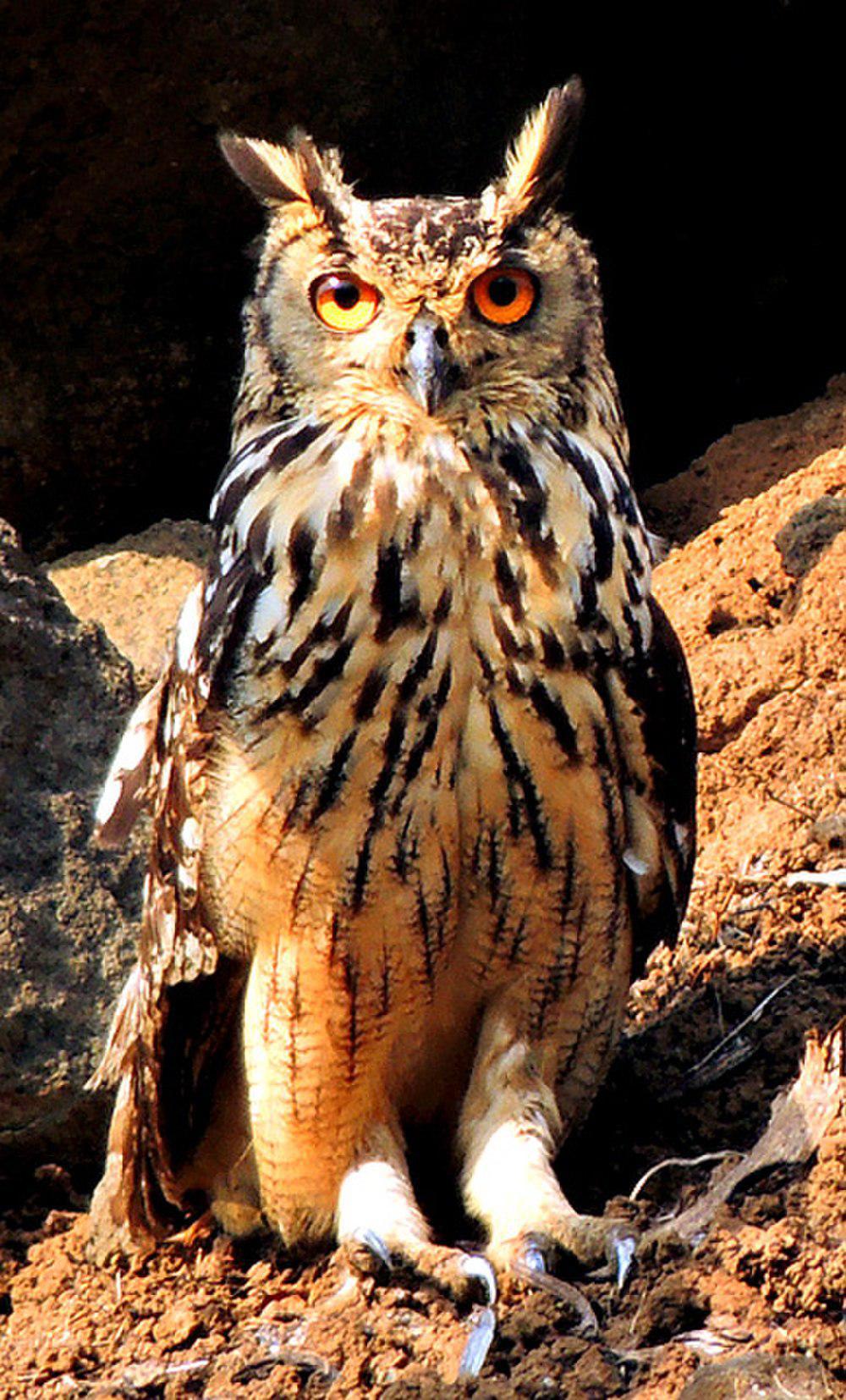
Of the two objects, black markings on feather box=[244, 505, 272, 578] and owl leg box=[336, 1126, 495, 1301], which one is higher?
black markings on feather box=[244, 505, 272, 578]

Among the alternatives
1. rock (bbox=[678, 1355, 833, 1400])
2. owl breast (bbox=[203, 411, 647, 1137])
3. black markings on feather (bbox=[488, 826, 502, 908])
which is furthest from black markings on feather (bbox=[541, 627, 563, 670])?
rock (bbox=[678, 1355, 833, 1400])

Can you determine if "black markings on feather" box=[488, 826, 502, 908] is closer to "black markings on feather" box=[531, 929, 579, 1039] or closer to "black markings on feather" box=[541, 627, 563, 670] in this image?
"black markings on feather" box=[531, 929, 579, 1039]

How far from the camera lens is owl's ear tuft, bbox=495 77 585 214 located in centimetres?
285

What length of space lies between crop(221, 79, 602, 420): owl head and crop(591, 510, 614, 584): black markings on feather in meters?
0.20

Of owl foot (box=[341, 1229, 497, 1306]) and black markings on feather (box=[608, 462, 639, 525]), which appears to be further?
black markings on feather (box=[608, 462, 639, 525])

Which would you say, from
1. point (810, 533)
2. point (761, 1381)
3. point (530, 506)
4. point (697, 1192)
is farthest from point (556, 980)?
point (810, 533)

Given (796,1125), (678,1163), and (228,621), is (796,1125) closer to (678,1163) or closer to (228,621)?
(678,1163)

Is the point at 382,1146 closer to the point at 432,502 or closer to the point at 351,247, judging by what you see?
the point at 432,502

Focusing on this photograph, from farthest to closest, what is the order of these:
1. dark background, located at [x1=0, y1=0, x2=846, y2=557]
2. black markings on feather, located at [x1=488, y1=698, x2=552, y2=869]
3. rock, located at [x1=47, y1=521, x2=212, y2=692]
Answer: rock, located at [x1=47, y1=521, x2=212, y2=692], dark background, located at [x1=0, y1=0, x2=846, y2=557], black markings on feather, located at [x1=488, y1=698, x2=552, y2=869]

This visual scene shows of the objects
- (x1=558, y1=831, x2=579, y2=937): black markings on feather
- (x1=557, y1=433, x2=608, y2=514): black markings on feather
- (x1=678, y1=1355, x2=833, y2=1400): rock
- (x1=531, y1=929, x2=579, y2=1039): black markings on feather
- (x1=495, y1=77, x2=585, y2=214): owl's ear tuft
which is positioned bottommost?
(x1=678, y1=1355, x2=833, y2=1400): rock

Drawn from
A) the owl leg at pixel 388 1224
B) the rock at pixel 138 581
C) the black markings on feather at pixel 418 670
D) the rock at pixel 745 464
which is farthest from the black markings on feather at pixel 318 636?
the rock at pixel 745 464

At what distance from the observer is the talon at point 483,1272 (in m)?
2.62

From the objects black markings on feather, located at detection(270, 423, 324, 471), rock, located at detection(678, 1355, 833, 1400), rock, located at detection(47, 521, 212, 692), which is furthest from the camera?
rock, located at detection(47, 521, 212, 692)

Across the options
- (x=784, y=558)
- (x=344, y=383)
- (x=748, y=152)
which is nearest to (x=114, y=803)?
(x=344, y=383)
